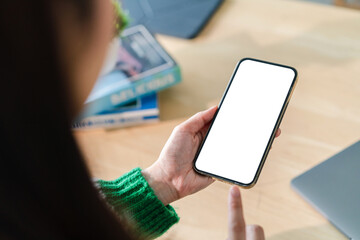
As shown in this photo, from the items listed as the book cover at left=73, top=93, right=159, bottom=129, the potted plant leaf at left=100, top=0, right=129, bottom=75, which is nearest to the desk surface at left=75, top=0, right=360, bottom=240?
the book cover at left=73, top=93, right=159, bottom=129

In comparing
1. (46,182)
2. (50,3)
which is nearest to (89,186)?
(46,182)

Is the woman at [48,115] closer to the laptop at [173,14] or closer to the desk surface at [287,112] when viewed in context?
the desk surface at [287,112]

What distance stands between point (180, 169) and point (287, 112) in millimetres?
242

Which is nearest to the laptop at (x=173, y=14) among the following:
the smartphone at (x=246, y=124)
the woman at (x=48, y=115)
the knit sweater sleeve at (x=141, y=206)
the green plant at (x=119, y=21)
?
the green plant at (x=119, y=21)

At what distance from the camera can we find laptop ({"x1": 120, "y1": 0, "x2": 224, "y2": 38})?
3.29ft

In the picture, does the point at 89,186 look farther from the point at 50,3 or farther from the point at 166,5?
the point at 166,5

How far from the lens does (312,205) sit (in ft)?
2.21

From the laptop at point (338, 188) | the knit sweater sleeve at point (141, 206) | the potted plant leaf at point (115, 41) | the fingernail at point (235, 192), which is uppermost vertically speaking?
the potted plant leaf at point (115, 41)

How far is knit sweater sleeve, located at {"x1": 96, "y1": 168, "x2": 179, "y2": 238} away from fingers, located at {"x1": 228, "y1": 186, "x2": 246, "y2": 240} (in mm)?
127

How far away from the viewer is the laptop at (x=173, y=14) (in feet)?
3.29

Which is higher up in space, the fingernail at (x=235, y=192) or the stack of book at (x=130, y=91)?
the stack of book at (x=130, y=91)

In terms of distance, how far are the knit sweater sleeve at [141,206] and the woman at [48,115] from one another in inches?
11.5

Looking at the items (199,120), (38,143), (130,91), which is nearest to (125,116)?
(130,91)

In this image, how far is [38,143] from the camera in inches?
11.5
